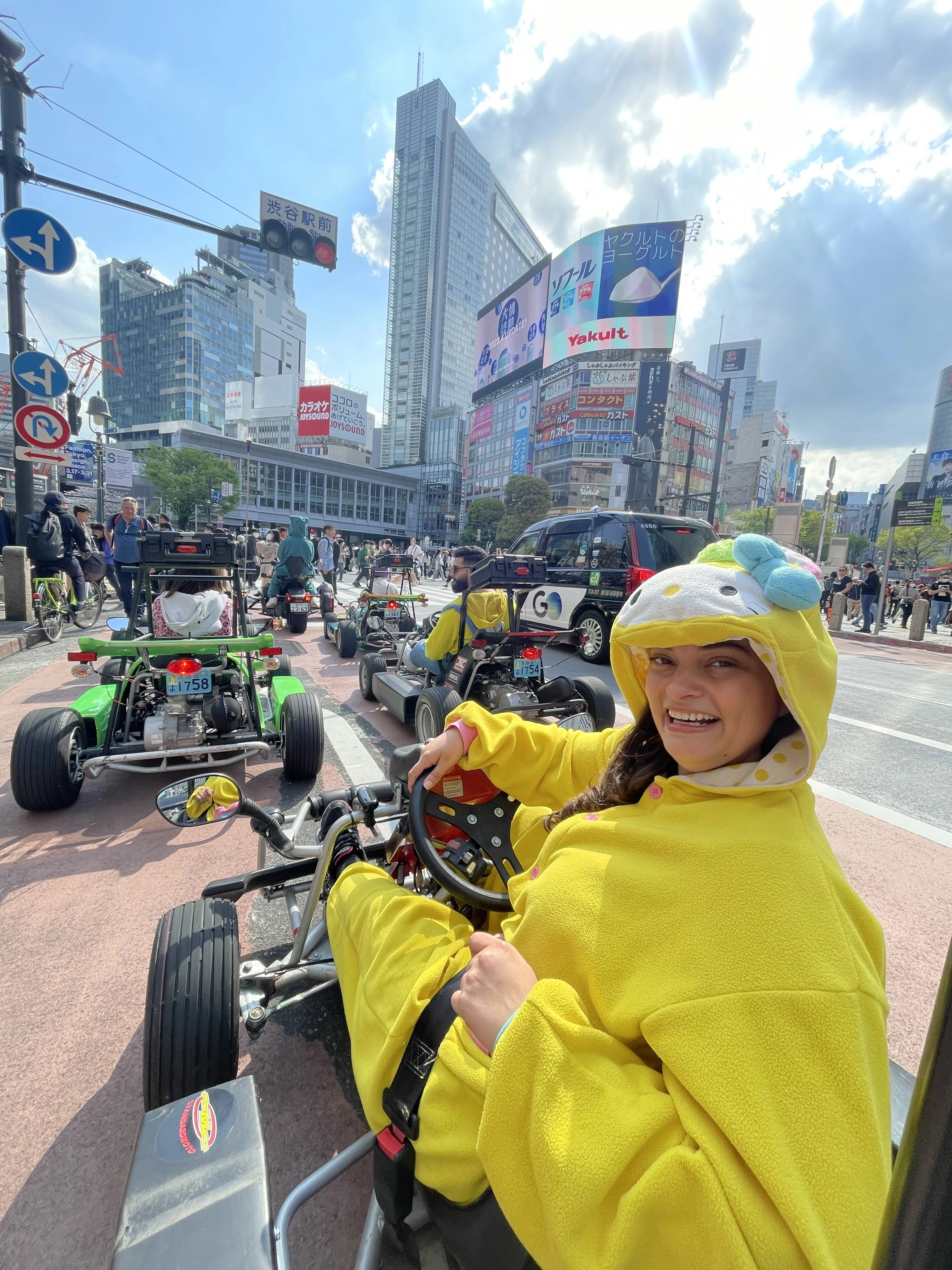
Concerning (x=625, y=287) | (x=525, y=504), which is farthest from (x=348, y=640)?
(x=625, y=287)

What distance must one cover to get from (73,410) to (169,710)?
9.49m

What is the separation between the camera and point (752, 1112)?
67cm

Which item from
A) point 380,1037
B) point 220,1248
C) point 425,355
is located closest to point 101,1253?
point 220,1248

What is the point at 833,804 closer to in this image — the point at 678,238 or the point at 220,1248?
the point at 220,1248

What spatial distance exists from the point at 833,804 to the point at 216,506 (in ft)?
155

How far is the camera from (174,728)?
11.6 ft

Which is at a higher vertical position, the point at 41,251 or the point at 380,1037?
the point at 41,251

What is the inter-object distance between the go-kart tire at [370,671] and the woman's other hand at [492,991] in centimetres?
455

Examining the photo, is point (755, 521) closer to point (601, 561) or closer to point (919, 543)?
point (919, 543)

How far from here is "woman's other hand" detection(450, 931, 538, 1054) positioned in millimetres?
907

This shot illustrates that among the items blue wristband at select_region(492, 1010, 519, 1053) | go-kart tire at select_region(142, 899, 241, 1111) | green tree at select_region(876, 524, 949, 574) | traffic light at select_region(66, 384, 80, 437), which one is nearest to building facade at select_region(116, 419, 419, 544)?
traffic light at select_region(66, 384, 80, 437)

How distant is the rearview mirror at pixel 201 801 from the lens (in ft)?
5.36

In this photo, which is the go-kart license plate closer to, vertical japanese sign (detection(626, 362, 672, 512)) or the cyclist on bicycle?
the cyclist on bicycle

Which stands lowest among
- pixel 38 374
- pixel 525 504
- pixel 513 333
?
pixel 38 374
